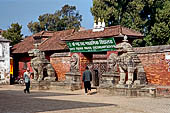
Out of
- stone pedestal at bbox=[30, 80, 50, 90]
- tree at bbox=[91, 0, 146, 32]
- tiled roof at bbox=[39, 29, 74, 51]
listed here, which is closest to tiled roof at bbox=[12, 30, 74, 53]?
tiled roof at bbox=[39, 29, 74, 51]

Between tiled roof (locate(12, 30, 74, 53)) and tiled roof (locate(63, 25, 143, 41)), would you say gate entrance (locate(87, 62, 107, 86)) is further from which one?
tiled roof (locate(12, 30, 74, 53))

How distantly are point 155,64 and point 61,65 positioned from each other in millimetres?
8104

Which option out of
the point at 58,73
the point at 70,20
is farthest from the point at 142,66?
the point at 70,20

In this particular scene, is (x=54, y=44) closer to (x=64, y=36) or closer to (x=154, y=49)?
(x=64, y=36)

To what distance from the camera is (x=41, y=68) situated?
72.4ft

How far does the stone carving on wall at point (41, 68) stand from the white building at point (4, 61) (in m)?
8.46

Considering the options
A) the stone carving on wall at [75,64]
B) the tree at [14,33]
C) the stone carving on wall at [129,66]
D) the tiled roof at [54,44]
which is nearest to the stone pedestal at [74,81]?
the stone carving on wall at [75,64]

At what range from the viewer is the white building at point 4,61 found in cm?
2989

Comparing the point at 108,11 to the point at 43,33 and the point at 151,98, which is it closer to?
the point at 43,33

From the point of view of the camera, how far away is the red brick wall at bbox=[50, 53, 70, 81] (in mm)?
21984

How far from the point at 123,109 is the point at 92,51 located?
8684 millimetres

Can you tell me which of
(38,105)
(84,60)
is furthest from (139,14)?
(38,105)

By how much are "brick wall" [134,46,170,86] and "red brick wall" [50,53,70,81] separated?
6.37 meters

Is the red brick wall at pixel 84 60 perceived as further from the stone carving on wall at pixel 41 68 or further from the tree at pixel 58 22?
the tree at pixel 58 22
